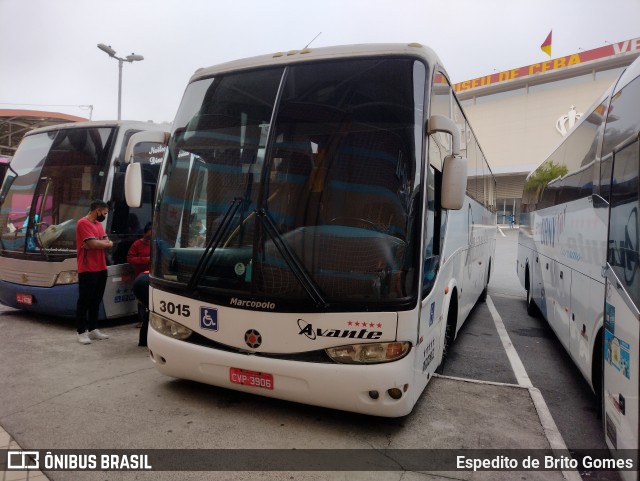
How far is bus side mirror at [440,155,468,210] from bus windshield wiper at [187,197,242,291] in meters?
1.71

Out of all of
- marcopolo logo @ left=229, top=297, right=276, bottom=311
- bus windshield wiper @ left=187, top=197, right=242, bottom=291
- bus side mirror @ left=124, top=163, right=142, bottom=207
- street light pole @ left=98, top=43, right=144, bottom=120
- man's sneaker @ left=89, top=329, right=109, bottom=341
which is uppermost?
street light pole @ left=98, top=43, right=144, bottom=120

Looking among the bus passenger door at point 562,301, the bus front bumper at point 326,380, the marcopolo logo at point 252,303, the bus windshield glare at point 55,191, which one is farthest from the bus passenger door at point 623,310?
the bus windshield glare at point 55,191

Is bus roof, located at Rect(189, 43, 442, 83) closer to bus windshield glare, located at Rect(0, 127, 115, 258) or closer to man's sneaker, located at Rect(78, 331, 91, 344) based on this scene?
bus windshield glare, located at Rect(0, 127, 115, 258)

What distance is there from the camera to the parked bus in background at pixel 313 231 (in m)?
3.64

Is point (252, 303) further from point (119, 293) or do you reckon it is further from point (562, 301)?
point (119, 293)

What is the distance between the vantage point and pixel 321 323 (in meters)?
3.65

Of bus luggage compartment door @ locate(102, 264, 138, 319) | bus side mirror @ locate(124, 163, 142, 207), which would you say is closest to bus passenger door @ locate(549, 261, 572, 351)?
bus side mirror @ locate(124, 163, 142, 207)

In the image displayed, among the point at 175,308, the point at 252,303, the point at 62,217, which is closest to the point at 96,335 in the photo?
the point at 62,217

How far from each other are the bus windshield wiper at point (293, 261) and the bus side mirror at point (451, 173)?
4.24 feet

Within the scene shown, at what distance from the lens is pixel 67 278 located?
22.8 feet

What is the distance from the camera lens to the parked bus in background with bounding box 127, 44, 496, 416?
12.0ft

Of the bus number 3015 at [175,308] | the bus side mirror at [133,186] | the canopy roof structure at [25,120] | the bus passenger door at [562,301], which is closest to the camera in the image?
the bus number 3015 at [175,308]

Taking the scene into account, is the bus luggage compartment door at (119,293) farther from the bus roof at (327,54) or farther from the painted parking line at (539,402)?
the painted parking line at (539,402)

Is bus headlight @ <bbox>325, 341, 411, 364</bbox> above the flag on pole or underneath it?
underneath
